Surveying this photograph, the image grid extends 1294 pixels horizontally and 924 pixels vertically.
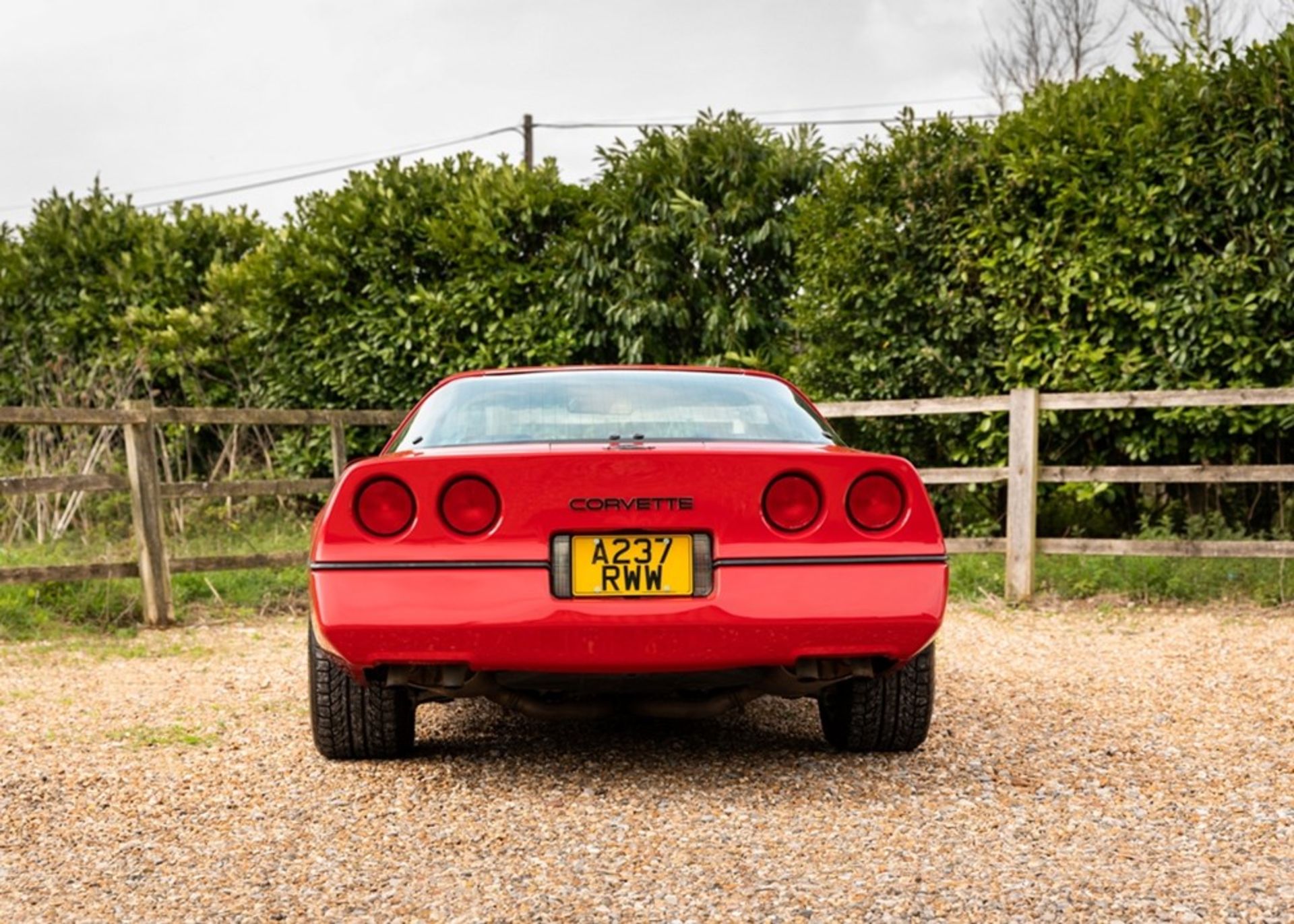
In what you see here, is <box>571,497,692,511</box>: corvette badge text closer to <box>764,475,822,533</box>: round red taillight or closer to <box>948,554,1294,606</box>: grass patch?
<box>764,475,822,533</box>: round red taillight

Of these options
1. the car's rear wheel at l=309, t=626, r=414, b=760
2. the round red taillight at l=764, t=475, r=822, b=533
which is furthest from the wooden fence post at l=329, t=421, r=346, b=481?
the round red taillight at l=764, t=475, r=822, b=533

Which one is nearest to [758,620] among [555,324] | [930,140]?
[930,140]

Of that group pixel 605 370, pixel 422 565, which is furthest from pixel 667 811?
pixel 605 370

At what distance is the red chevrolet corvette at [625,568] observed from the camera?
3594 millimetres

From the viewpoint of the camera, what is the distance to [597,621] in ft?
11.7

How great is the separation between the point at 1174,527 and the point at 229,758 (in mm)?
6619

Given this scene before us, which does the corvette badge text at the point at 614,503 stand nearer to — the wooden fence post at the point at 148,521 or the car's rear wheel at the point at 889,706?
the car's rear wheel at the point at 889,706

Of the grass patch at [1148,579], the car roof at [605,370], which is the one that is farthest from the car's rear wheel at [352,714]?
the grass patch at [1148,579]

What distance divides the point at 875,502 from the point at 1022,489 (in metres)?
4.52

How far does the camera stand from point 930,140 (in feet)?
29.2

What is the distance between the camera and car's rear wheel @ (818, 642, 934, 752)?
4.20 metres

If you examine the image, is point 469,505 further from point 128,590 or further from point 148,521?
point 128,590

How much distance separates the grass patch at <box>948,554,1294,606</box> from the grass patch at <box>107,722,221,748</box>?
15.3ft

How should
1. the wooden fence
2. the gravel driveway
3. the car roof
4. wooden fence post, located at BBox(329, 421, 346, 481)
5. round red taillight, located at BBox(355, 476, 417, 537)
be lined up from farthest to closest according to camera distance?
wooden fence post, located at BBox(329, 421, 346, 481) → the wooden fence → the car roof → round red taillight, located at BBox(355, 476, 417, 537) → the gravel driveway
